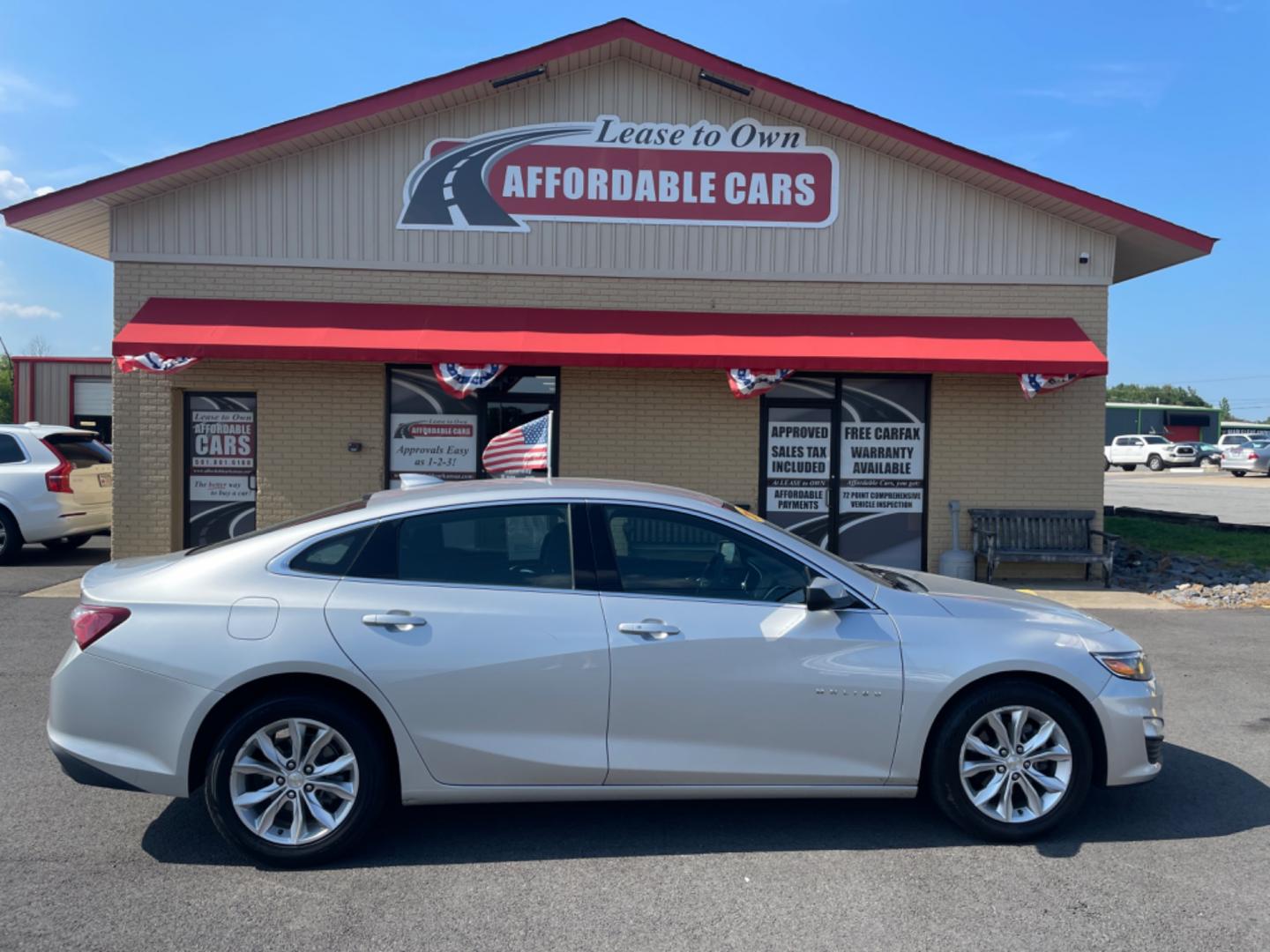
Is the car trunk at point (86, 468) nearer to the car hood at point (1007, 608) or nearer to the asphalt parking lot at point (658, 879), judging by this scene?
the asphalt parking lot at point (658, 879)

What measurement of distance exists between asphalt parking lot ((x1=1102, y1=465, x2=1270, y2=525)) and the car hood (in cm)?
1421

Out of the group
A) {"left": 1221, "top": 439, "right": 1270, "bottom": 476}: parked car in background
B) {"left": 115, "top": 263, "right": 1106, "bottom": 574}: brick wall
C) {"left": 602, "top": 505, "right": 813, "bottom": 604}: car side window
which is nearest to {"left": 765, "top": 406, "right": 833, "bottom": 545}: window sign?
{"left": 115, "top": 263, "right": 1106, "bottom": 574}: brick wall

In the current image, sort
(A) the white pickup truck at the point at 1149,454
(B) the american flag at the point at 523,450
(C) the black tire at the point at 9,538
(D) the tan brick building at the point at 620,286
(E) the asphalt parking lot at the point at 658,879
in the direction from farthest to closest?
1. (A) the white pickup truck at the point at 1149,454
2. (C) the black tire at the point at 9,538
3. (D) the tan brick building at the point at 620,286
4. (B) the american flag at the point at 523,450
5. (E) the asphalt parking lot at the point at 658,879

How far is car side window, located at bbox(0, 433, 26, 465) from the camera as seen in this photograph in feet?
42.2

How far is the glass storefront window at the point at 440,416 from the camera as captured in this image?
12125mm

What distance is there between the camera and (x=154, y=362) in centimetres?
1103

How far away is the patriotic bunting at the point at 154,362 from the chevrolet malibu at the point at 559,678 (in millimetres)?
7083

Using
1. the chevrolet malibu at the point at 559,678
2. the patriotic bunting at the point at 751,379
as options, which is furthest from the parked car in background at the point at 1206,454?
the chevrolet malibu at the point at 559,678

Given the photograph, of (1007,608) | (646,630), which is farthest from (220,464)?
(1007,608)

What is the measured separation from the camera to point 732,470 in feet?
39.9

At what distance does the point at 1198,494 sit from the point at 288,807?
31.8 metres

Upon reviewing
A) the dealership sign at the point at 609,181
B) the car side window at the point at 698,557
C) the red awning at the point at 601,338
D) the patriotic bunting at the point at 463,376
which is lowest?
the car side window at the point at 698,557

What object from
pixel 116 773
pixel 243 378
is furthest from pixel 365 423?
pixel 116 773

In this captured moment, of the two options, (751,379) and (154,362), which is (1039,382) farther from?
(154,362)
